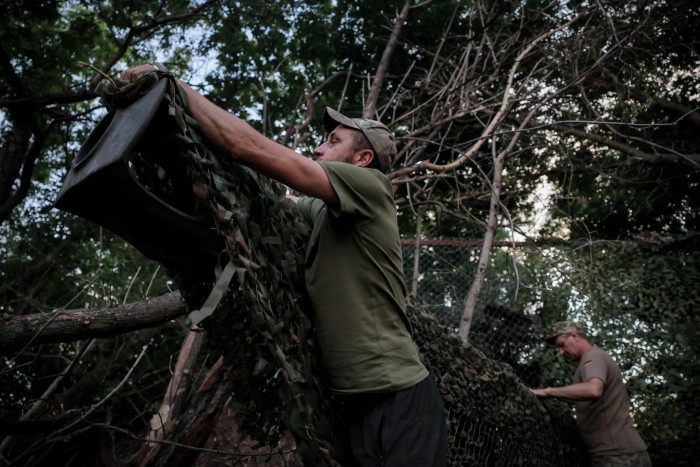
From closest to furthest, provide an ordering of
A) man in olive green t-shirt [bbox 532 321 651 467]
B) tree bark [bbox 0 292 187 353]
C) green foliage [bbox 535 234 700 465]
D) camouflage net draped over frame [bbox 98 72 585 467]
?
camouflage net draped over frame [bbox 98 72 585 467], tree bark [bbox 0 292 187 353], man in olive green t-shirt [bbox 532 321 651 467], green foliage [bbox 535 234 700 465]

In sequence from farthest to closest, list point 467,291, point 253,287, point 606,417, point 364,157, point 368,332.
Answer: point 467,291
point 606,417
point 364,157
point 368,332
point 253,287

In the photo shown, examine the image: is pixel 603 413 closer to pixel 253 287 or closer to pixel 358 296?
pixel 358 296

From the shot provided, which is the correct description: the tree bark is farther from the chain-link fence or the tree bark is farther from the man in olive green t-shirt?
the chain-link fence

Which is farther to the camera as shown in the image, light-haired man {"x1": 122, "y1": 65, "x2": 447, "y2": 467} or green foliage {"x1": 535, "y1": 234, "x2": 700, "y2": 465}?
green foliage {"x1": 535, "y1": 234, "x2": 700, "y2": 465}

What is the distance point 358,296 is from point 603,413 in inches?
157

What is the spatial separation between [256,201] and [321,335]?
0.54m

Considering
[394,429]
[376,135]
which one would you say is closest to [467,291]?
[376,135]

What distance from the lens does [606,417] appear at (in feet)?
16.5

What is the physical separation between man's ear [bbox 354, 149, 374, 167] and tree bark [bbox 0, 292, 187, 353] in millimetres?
1587

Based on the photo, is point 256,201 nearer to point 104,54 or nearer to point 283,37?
point 283,37

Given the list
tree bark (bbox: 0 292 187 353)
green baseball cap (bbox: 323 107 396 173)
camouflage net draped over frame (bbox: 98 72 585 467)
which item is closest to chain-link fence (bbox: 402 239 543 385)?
tree bark (bbox: 0 292 187 353)

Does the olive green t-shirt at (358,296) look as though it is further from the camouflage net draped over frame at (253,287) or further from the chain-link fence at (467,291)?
the chain-link fence at (467,291)

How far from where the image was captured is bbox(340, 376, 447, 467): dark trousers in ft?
6.63

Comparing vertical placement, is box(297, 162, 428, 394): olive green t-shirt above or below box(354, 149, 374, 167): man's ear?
below
